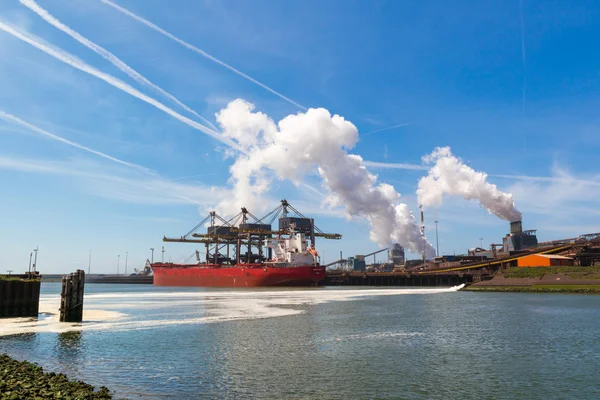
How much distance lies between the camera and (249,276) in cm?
9650

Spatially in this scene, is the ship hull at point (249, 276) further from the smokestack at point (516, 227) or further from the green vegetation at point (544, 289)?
the smokestack at point (516, 227)

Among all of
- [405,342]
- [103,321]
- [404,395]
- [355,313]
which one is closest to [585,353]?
[405,342]

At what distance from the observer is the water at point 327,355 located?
1390 cm

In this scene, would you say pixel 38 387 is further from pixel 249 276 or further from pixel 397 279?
pixel 397 279

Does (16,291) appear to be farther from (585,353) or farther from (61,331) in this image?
(585,353)

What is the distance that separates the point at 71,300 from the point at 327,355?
2242 centimetres

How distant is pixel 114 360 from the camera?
18.4 metres

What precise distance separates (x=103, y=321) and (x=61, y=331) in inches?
238

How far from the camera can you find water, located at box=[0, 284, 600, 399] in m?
13.9

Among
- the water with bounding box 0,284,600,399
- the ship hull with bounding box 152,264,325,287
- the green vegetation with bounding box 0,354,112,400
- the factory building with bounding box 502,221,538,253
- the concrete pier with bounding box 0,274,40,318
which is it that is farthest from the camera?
the factory building with bounding box 502,221,538,253

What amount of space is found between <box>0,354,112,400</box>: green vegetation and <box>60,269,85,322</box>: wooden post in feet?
58.2

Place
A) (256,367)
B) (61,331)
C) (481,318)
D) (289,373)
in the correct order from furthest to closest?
(481,318)
(61,331)
(256,367)
(289,373)

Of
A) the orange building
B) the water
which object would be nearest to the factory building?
the orange building

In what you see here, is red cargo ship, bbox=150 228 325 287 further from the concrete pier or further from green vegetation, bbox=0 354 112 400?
green vegetation, bbox=0 354 112 400
